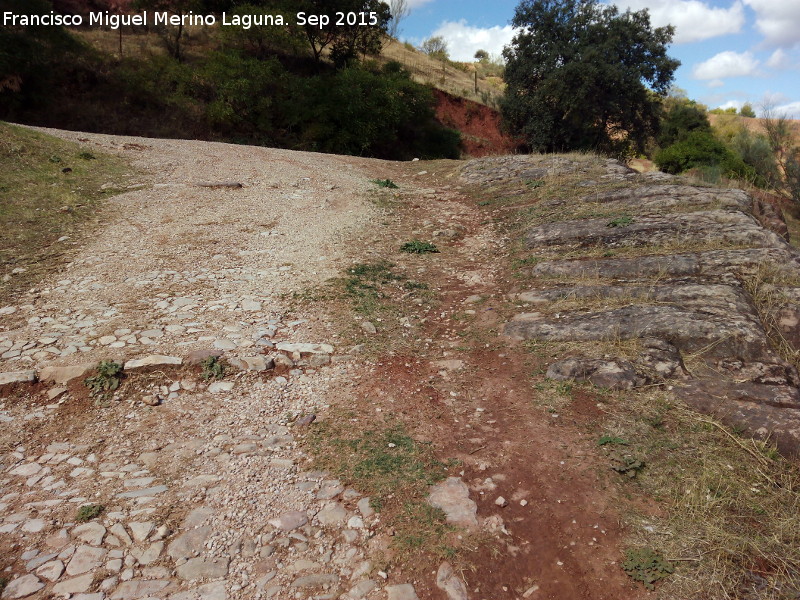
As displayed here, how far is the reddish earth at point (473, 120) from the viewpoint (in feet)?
86.1

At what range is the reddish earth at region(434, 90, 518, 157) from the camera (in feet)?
86.1

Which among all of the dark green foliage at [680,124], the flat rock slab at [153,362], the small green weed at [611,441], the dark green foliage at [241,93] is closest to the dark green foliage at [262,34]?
the dark green foliage at [241,93]

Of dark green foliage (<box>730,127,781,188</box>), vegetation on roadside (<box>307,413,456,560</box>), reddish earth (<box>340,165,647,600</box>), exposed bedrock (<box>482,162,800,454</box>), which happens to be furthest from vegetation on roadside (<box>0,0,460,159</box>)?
vegetation on roadside (<box>307,413,456,560</box>)

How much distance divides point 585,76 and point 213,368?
69.0 ft

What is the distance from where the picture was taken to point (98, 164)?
29.3 ft

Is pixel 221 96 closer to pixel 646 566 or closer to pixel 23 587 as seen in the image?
pixel 23 587

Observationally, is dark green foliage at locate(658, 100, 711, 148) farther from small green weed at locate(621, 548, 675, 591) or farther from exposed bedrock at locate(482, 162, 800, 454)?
small green weed at locate(621, 548, 675, 591)

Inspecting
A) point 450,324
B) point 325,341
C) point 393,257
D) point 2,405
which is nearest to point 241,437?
point 325,341

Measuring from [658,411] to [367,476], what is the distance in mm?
2081

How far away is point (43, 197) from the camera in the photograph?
22.9ft

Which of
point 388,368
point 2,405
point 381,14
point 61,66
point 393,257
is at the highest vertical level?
point 381,14

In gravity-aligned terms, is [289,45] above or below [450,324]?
above

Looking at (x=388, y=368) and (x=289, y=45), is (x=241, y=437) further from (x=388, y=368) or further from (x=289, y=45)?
(x=289, y=45)

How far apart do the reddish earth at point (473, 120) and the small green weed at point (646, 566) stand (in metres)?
25.1
